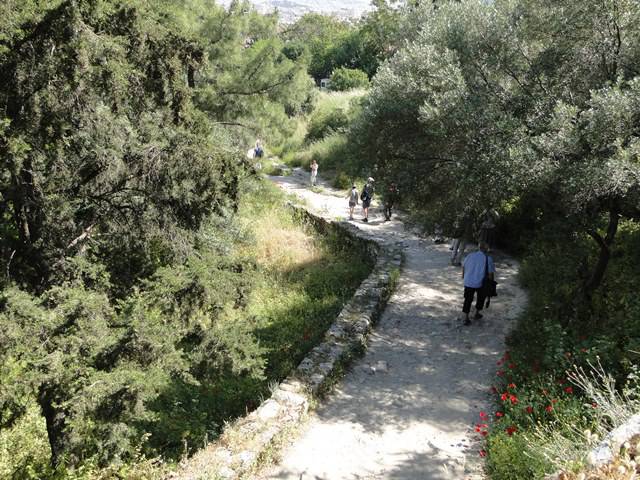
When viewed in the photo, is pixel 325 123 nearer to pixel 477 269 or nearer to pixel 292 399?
pixel 477 269

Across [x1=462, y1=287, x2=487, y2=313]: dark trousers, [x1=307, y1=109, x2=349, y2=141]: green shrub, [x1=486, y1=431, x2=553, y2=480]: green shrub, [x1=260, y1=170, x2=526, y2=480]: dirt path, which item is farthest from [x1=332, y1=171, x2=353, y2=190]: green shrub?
[x1=486, y1=431, x2=553, y2=480]: green shrub

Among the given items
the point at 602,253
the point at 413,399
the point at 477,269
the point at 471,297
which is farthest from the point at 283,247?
the point at 602,253

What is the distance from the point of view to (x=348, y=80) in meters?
36.2

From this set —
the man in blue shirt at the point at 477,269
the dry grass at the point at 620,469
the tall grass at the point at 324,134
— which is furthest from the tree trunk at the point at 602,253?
the tall grass at the point at 324,134

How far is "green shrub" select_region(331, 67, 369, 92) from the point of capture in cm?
3622

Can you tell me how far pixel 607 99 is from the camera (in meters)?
6.20

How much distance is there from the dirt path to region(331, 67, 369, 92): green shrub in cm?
2757

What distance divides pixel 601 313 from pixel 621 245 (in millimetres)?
2518

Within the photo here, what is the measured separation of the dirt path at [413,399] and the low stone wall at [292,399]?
0.73 ft

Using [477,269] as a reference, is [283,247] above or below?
below

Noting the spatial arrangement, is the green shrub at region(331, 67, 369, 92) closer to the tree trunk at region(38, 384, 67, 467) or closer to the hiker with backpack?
the hiker with backpack

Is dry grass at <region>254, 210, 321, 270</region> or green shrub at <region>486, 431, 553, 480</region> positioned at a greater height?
green shrub at <region>486, 431, 553, 480</region>

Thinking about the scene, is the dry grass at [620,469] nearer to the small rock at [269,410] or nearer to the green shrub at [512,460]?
the green shrub at [512,460]

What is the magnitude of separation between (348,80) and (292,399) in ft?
107
